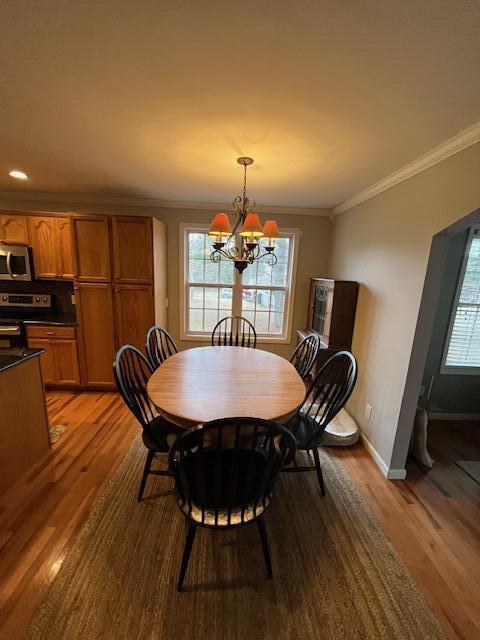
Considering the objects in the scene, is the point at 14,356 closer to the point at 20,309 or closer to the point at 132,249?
the point at 132,249

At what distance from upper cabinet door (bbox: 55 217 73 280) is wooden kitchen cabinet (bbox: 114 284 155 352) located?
1.97 feet

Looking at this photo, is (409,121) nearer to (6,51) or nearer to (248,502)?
(6,51)

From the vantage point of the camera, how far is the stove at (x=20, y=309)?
9.70ft

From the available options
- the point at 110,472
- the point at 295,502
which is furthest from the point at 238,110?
the point at 110,472

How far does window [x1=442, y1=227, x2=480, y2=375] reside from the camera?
2.54 m

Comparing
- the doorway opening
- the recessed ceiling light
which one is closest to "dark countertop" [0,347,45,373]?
the recessed ceiling light

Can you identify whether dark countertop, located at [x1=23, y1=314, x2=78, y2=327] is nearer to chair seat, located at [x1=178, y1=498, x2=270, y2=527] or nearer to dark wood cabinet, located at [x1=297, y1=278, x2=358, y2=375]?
chair seat, located at [x1=178, y1=498, x2=270, y2=527]

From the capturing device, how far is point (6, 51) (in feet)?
3.37

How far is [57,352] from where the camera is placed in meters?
3.05

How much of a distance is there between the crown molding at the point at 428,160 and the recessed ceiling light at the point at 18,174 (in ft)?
11.1

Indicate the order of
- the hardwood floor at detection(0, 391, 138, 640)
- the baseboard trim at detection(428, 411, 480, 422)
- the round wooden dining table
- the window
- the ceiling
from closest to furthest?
1. the ceiling
2. the hardwood floor at detection(0, 391, 138, 640)
3. the round wooden dining table
4. the window
5. the baseboard trim at detection(428, 411, 480, 422)

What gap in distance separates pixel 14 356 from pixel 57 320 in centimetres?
136

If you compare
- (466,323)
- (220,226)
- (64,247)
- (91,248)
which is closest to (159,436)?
(220,226)

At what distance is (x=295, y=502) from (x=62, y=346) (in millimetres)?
2968
